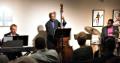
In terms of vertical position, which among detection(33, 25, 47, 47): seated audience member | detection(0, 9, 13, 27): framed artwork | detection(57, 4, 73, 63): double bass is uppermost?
detection(0, 9, 13, 27): framed artwork

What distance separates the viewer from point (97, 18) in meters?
9.41

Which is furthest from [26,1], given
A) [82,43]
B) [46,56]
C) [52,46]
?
[46,56]

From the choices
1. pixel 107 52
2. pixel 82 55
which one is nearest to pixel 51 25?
pixel 82 55

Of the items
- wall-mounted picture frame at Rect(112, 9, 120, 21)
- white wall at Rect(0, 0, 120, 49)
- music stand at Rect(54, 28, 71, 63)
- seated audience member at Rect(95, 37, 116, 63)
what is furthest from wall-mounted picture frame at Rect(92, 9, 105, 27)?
seated audience member at Rect(95, 37, 116, 63)

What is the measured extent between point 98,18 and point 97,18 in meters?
0.03

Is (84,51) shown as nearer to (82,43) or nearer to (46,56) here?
(82,43)

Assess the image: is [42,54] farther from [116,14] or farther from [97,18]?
[116,14]

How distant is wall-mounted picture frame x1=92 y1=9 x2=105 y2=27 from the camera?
9375mm

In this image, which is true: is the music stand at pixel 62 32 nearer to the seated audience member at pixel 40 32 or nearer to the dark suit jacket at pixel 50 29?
the dark suit jacket at pixel 50 29

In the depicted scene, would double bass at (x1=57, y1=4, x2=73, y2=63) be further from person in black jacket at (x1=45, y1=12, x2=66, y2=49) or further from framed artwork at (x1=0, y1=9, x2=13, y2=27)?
framed artwork at (x1=0, y1=9, x2=13, y2=27)

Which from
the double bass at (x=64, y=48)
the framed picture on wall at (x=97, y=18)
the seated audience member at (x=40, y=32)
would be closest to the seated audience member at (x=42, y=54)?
the double bass at (x=64, y=48)

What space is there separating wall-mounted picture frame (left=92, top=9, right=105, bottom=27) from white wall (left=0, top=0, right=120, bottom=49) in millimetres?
111

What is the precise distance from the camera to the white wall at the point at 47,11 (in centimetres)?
849

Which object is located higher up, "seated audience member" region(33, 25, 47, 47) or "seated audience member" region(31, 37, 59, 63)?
"seated audience member" region(33, 25, 47, 47)
